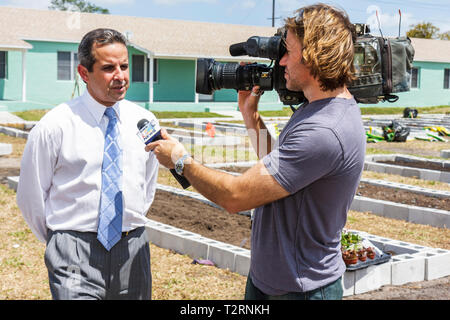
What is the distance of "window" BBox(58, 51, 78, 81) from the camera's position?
99.5 feet

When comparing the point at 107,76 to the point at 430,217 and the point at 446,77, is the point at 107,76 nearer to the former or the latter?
the point at 430,217

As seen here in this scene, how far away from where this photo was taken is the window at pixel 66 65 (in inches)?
1193

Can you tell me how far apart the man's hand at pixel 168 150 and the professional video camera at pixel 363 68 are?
1.98ft

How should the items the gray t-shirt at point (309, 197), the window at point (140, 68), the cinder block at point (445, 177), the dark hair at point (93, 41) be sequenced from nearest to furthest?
the gray t-shirt at point (309, 197) → the dark hair at point (93, 41) → the cinder block at point (445, 177) → the window at point (140, 68)

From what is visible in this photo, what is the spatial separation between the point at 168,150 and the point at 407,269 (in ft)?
13.6

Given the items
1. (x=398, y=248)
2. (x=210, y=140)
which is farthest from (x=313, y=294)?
(x=210, y=140)

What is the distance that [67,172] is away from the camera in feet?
10.8

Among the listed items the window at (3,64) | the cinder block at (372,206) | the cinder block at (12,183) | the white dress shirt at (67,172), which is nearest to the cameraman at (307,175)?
the white dress shirt at (67,172)

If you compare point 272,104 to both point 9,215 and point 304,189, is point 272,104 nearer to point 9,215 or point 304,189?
point 9,215

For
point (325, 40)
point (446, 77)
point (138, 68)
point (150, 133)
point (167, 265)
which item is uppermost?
point (446, 77)

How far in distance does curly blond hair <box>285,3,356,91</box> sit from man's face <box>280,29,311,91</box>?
0.11 feet

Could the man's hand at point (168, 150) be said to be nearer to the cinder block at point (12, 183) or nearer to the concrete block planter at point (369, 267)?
the concrete block planter at point (369, 267)

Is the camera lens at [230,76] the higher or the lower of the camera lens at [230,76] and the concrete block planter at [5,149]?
the higher
